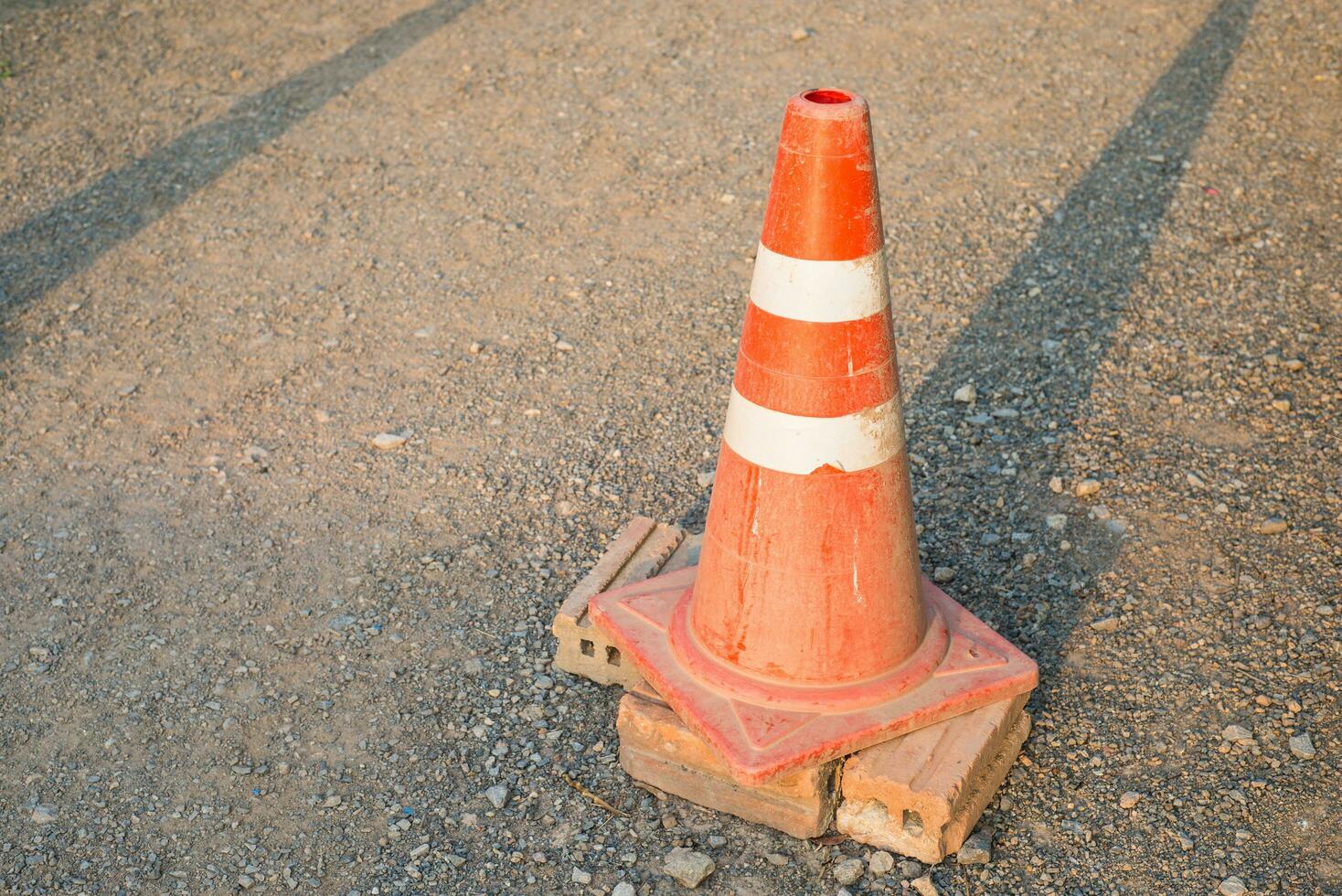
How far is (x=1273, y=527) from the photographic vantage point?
3613mm

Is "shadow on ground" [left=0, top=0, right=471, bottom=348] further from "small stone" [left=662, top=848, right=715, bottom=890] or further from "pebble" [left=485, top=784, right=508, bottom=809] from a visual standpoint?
"small stone" [left=662, top=848, right=715, bottom=890]

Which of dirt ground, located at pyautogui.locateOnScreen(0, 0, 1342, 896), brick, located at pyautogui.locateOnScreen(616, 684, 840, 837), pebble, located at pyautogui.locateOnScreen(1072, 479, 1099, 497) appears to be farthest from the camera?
pebble, located at pyautogui.locateOnScreen(1072, 479, 1099, 497)

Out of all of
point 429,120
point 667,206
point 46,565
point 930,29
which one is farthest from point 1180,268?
point 46,565

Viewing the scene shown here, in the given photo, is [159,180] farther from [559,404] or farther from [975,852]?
[975,852]

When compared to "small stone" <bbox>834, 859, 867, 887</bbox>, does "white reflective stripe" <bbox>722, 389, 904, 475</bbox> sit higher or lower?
higher

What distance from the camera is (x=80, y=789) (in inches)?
113

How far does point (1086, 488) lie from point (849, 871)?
1621 millimetres

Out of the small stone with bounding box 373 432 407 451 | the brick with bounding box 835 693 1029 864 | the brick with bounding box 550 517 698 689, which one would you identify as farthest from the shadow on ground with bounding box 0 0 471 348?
the brick with bounding box 835 693 1029 864

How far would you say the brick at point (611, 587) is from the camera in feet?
10.2

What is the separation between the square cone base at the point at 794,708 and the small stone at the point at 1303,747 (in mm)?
657

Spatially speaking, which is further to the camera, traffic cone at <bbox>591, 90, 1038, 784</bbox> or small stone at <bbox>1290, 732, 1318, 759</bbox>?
small stone at <bbox>1290, 732, 1318, 759</bbox>

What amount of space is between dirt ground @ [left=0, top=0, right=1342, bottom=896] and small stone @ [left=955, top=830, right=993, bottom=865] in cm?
3

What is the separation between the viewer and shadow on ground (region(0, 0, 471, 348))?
16.6 feet

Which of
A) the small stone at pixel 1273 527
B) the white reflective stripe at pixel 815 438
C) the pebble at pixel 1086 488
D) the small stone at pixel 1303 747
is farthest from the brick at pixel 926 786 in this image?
the small stone at pixel 1273 527
